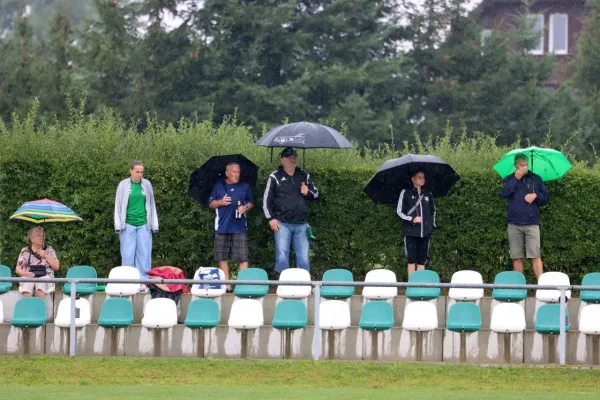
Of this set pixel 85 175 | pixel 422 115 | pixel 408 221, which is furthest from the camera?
pixel 422 115

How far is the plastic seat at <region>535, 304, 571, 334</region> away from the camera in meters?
14.8

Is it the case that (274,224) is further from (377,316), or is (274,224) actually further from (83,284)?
(377,316)

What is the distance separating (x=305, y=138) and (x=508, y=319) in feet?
13.0

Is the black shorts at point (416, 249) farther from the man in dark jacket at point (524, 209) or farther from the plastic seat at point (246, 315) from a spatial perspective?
the plastic seat at point (246, 315)

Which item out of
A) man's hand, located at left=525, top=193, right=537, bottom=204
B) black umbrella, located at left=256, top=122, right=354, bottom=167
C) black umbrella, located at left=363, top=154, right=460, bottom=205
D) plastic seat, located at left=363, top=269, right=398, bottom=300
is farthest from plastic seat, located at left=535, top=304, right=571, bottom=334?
black umbrella, located at left=256, top=122, right=354, bottom=167

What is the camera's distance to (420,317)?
49.8ft

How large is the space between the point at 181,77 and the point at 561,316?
75.9 ft

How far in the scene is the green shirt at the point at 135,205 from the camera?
17859mm

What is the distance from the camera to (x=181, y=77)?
120 feet

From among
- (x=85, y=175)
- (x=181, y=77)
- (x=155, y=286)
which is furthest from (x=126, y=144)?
(x=181, y=77)

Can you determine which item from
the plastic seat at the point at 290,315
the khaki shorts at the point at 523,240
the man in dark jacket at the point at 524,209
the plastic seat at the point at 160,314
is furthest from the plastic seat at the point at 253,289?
the khaki shorts at the point at 523,240

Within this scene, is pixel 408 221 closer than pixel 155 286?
No

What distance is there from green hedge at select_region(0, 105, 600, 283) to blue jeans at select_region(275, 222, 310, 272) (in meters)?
1.11

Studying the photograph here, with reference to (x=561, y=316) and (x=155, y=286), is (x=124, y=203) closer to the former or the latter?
(x=155, y=286)
